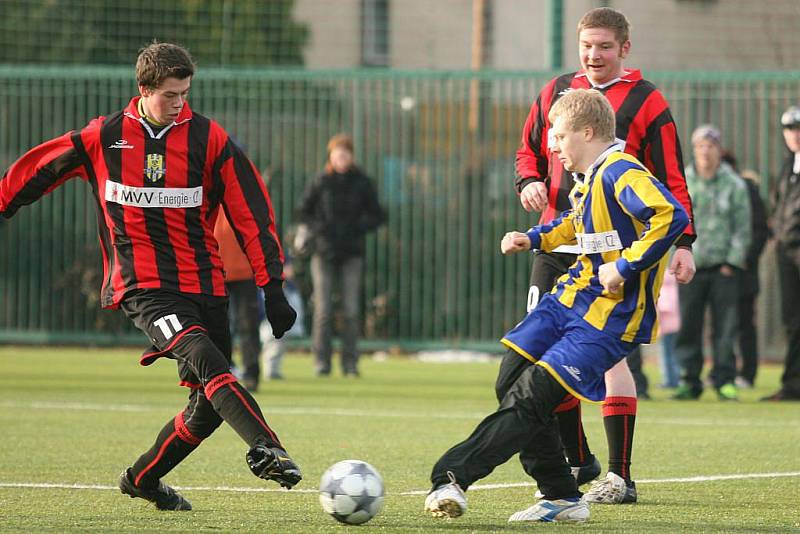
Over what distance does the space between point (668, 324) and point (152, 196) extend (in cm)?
772

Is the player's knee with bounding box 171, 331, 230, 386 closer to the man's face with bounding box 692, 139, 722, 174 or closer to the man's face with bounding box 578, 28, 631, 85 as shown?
the man's face with bounding box 578, 28, 631, 85

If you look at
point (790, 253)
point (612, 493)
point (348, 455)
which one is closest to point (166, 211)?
point (612, 493)

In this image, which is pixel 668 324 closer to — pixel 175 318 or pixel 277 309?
pixel 277 309

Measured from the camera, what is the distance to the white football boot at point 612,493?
595cm

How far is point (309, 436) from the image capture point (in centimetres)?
854

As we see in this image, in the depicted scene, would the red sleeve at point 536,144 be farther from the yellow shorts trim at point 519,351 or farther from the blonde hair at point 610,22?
the yellow shorts trim at point 519,351

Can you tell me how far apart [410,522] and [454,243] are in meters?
12.0

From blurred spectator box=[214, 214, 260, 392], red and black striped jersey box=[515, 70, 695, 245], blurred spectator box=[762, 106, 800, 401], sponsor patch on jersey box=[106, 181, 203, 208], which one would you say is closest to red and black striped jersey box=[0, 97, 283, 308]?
sponsor patch on jersey box=[106, 181, 203, 208]

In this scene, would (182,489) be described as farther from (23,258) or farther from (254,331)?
(23,258)

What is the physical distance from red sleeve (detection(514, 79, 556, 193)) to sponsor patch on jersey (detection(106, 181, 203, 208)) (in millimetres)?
1518

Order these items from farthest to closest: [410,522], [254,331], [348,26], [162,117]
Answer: [348,26], [254,331], [162,117], [410,522]

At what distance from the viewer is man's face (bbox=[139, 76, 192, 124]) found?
5602mm

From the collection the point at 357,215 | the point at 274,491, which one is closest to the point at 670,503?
the point at 274,491

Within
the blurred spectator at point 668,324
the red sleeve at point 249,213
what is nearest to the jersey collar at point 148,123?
the red sleeve at point 249,213
